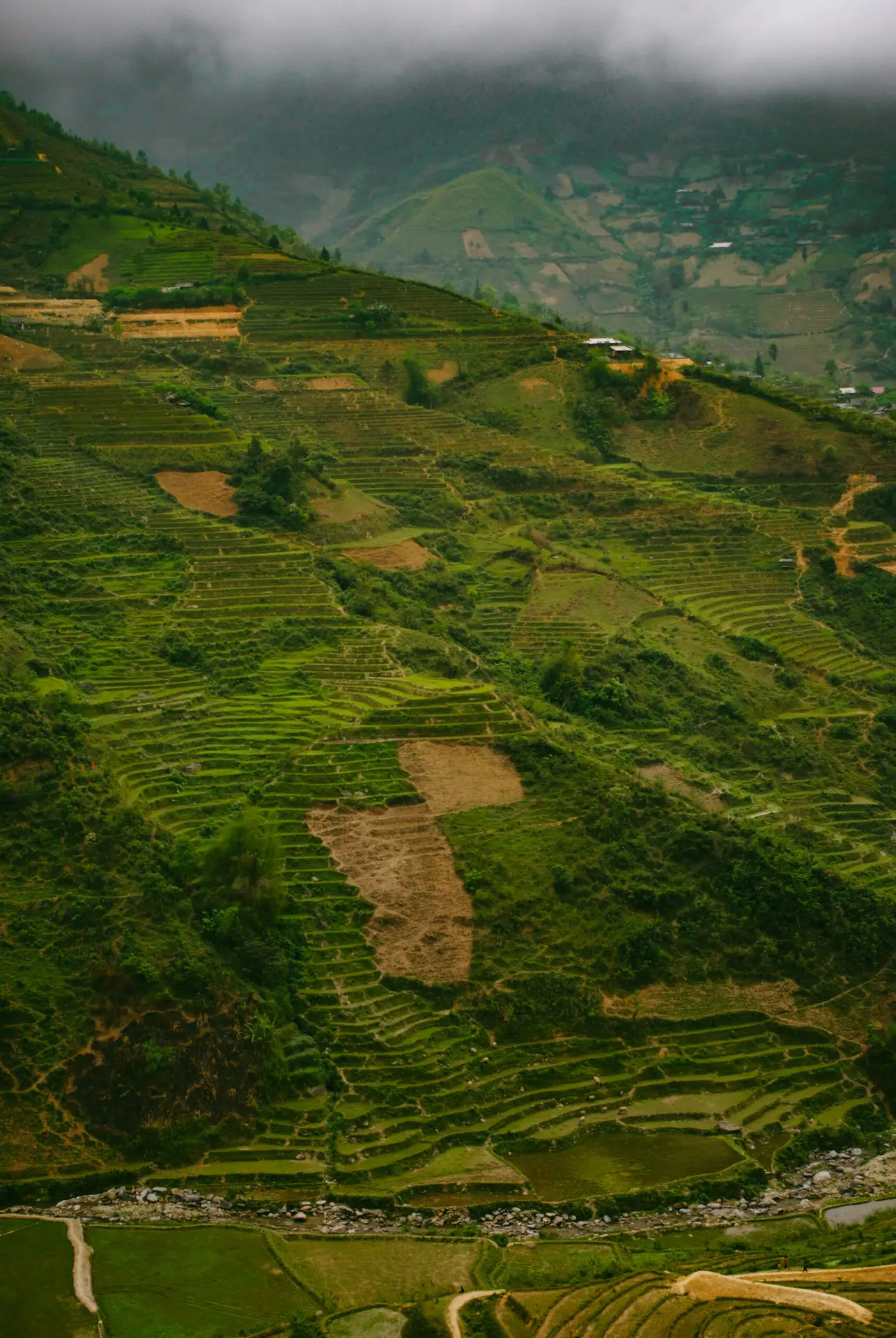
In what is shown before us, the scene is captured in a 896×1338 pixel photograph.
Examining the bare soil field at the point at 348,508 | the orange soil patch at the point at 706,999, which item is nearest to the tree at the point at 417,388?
the bare soil field at the point at 348,508

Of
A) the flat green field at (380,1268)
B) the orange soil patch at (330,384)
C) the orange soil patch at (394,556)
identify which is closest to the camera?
the flat green field at (380,1268)

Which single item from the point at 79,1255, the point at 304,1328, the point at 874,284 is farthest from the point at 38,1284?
the point at 874,284

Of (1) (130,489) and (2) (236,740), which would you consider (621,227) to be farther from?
(2) (236,740)

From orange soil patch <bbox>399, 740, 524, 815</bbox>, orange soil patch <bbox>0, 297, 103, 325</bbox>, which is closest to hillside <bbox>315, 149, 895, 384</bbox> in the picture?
orange soil patch <bbox>0, 297, 103, 325</bbox>

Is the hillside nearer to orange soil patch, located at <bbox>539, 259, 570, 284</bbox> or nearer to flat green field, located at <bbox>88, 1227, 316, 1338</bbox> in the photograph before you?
orange soil patch, located at <bbox>539, 259, 570, 284</bbox>

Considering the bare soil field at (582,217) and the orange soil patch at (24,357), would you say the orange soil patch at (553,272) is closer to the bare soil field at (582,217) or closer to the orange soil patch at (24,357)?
the bare soil field at (582,217)

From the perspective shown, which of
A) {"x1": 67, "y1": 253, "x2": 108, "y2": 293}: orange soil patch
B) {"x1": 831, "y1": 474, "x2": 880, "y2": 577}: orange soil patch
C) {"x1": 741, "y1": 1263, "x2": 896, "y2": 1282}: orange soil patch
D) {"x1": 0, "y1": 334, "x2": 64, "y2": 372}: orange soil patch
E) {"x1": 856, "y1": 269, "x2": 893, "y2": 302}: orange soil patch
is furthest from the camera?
{"x1": 856, "y1": 269, "x2": 893, "y2": 302}: orange soil patch

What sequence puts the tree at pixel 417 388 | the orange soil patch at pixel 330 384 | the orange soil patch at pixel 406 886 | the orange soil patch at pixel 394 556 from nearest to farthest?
the orange soil patch at pixel 406 886 < the orange soil patch at pixel 394 556 < the orange soil patch at pixel 330 384 < the tree at pixel 417 388
